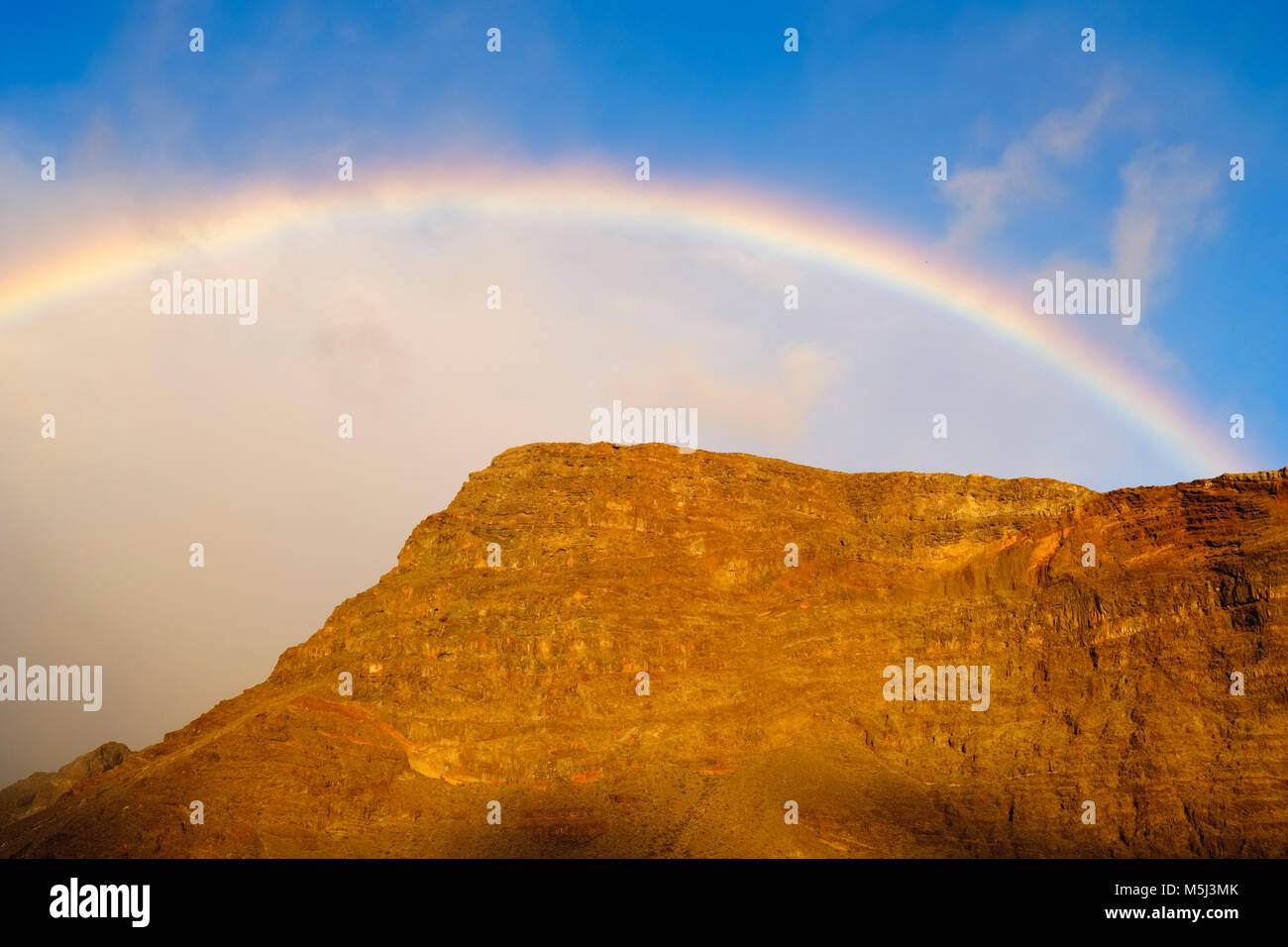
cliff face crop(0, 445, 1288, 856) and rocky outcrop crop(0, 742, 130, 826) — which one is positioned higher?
cliff face crop(0, 445, 1288, 856)

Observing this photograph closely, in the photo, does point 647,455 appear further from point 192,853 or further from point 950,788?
point 192,853

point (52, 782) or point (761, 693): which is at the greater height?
point (761, 693)

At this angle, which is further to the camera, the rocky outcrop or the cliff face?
the rocky outcrop

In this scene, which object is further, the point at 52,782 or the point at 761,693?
the point at 52,782

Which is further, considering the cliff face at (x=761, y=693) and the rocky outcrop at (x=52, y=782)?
the rocky outcrop at (x=52, y=782)

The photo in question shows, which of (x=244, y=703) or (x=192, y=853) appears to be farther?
(x=244, y=703)

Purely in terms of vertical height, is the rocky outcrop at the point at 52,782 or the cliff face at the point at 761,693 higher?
the cliff face at the point at 761,693
